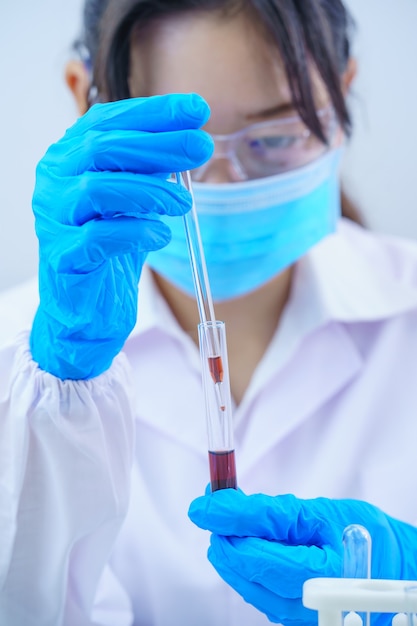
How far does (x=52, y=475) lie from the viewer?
108 centimetres

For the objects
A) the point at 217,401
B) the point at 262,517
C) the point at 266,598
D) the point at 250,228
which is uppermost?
the point at 250,228

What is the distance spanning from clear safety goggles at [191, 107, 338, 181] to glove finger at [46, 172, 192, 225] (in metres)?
0.44

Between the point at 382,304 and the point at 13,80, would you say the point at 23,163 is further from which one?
the point at 382,304

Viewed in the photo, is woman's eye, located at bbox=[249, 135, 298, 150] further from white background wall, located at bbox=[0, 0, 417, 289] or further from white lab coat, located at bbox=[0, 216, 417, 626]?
white background wall, located at bbox=[0, 0, 417, 289]

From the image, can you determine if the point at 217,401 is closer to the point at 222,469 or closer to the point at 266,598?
the point at 222,469

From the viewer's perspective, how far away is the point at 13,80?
6.69ft

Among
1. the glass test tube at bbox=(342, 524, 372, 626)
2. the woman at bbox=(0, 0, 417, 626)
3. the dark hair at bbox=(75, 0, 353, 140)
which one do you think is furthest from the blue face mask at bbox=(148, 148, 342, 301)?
the glass test tube at bbox=(342, 524, 372, 626)

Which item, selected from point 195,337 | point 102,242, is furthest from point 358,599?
point 195,337

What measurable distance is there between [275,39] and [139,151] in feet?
1.75

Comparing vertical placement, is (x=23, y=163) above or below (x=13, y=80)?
below

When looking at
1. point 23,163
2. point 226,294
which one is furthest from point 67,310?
point 23,163

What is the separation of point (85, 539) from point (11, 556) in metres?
0.11

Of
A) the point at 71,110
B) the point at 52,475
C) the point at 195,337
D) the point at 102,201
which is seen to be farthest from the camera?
the point at 71,110

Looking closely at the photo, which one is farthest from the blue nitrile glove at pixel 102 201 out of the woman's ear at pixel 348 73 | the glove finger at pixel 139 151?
the woman's ear at pixel 348 73
